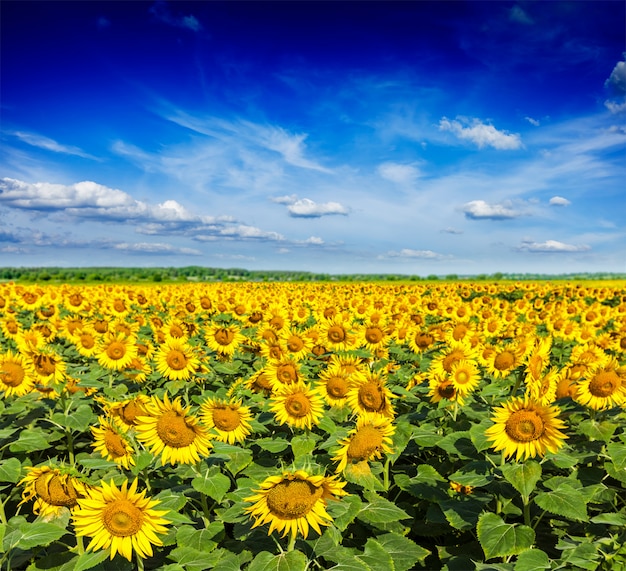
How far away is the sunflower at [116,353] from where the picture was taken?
285 inches

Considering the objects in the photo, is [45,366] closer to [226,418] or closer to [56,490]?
[56,490]

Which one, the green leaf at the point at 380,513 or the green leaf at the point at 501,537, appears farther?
the green leaf at the point at 380,513

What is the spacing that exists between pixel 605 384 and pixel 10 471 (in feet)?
18.3

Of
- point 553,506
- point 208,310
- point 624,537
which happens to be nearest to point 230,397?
point 553,506

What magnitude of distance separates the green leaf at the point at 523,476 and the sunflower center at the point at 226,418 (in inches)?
91.4

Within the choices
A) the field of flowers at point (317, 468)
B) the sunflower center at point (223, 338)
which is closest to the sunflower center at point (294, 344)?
the field of flowers at point (317, 468)

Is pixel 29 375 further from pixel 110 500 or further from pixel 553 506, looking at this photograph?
pixel 553 506

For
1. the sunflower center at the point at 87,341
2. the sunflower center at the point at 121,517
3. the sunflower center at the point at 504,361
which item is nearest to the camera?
the sunflower center at the point at 121,517

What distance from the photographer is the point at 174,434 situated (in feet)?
11.9

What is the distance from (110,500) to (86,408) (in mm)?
2986

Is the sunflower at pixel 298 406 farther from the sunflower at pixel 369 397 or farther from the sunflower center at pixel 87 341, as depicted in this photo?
the sunflower center at pixel 87 341

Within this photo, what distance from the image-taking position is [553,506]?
3328 millimetres

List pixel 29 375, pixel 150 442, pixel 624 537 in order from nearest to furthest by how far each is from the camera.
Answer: pixel 624 537, pixel 150 442, pixel 29 375

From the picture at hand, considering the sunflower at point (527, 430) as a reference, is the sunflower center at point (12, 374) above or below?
below
